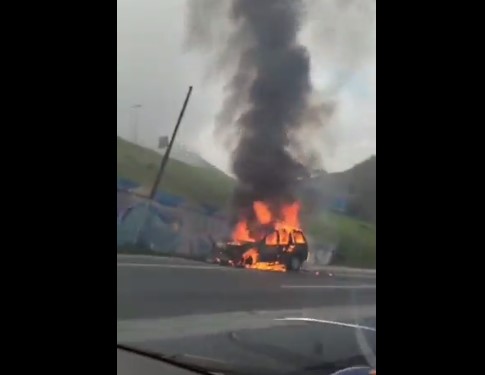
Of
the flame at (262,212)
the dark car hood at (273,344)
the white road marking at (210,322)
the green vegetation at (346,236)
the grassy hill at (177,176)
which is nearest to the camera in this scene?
the green vegetation at (346,236)

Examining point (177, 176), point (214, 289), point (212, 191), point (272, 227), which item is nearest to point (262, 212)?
point (272, 227)

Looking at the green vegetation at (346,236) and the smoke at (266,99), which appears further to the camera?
the smoke at (266,99)

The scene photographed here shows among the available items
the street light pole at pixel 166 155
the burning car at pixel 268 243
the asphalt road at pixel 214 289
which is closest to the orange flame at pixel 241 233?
the burning car at pixel 268 243

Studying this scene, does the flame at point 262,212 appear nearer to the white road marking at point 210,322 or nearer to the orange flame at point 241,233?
the orange flame at point 241,233

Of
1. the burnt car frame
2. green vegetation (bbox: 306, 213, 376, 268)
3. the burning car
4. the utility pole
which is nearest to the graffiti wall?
the utility pole

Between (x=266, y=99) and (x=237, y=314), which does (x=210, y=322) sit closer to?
(x=237, y=314)
